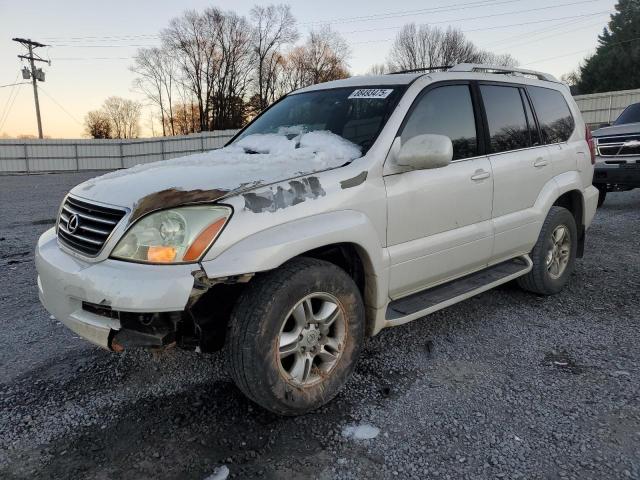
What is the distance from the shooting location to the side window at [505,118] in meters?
3.71

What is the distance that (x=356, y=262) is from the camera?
2941 mm

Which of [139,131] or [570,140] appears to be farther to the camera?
[139,131]

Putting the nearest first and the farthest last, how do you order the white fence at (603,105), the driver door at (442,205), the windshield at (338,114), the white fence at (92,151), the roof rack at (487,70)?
1. the driver door at (442,205)
2. the windshield at (338,114)
3. the roof rack at (487,70)
4. the white fence at (603,105)
5. the white fence at (92,151)

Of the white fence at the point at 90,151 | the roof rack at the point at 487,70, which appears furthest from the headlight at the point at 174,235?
the white fence at the point at 90,151

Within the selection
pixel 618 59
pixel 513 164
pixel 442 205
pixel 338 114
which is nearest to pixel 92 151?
pixel 338 114

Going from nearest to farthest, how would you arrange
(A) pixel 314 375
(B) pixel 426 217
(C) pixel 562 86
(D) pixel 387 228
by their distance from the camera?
(A) pixel 314 375 → (D) pixel 387 228 → (B) pixel 426 217 → (C) pixel 562 86

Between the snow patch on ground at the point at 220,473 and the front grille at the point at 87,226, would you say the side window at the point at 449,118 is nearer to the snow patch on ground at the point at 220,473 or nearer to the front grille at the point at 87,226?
the front grille at the point at 87,226

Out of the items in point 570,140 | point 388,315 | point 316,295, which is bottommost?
point 388,315

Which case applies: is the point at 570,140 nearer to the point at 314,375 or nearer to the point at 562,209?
the point at 562,209

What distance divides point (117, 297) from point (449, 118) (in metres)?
2.40

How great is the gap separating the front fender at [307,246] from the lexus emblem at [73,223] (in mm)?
865

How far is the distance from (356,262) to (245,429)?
3.60 ft

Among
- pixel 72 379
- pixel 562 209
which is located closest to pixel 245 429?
pixel 72 379

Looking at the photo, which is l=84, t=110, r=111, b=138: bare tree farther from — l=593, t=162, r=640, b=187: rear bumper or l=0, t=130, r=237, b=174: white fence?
l=593, t=162, r=640, b=187: rear bumper
